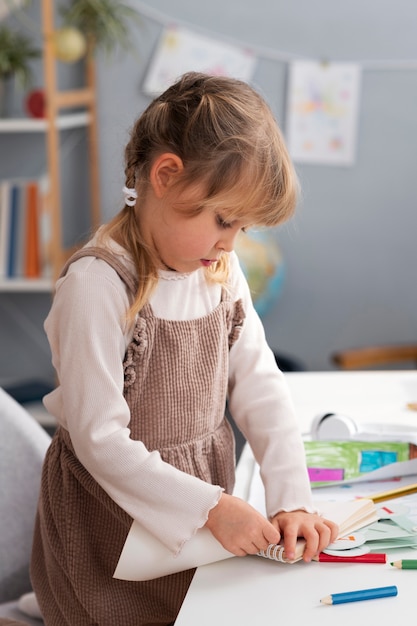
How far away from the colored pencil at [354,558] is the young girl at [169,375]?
0.06 feet

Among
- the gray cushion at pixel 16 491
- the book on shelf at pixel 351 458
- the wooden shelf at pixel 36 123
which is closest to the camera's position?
the book on shelf at pixel 351 458

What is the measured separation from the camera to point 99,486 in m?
1.04

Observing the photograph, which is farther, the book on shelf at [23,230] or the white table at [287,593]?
the book on shelf at [23,230]

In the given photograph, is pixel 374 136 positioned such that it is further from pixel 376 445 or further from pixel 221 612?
pixel 221 612

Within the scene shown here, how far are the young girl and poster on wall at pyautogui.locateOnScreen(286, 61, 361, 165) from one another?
1.79 metres

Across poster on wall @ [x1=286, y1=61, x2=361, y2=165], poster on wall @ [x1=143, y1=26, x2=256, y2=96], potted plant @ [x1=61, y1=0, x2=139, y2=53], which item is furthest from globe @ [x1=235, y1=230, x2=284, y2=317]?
potted plant @ [x1=61, y1=0, x2=139, y2=53]

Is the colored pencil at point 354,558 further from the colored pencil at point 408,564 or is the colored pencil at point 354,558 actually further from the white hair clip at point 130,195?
the white hair clip at point 130,195

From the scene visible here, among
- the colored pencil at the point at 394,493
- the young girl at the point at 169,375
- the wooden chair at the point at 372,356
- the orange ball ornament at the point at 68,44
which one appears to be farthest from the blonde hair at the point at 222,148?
the orange ball ornament at the point at 68,44

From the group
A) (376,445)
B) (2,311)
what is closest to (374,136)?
(2,311)

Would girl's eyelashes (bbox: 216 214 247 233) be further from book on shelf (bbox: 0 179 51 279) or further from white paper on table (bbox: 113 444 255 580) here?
book on shelf (bbox: 0 179 51 279)

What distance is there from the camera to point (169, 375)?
1.05 metres

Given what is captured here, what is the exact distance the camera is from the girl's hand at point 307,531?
2.99 ft

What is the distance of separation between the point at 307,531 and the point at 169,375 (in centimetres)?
24

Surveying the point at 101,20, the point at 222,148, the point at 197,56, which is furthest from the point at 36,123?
the point at 222,148
